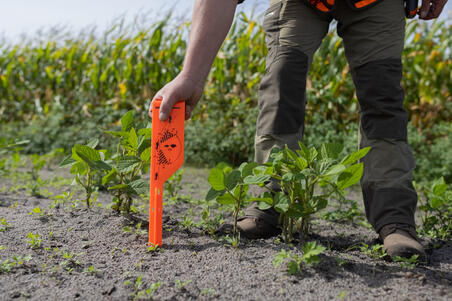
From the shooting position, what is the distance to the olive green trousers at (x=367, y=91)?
5.57 ft

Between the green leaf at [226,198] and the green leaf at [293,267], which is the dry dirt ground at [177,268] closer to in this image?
the green leaf at [293,267]

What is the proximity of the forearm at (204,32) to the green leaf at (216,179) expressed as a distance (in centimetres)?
36

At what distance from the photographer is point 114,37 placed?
5309 mm

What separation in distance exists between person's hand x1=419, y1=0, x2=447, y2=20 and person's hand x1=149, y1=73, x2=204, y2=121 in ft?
3.96

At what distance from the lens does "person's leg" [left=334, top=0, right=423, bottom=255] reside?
66.4 inches

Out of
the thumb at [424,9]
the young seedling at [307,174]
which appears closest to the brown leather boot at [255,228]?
the young seedling at [307,174]

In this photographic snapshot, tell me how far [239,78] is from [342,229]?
2.72m

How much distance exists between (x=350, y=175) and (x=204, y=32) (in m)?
0.75

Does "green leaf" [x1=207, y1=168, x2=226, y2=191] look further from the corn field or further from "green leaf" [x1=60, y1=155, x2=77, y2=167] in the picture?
the corn field

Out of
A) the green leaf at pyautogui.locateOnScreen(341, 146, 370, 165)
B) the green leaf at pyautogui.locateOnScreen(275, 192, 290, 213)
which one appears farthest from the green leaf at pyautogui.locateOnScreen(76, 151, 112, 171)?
the green leaf at pyautogui.locateOnScreen(341, 146, 370, 165)

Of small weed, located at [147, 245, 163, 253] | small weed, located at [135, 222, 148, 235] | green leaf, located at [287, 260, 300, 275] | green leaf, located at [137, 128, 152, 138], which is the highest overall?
green leaf, located at [137, 128, 152, 138]

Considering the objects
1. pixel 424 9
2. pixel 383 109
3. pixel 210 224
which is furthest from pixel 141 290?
pixel 424 9

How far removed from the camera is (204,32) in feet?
4.59

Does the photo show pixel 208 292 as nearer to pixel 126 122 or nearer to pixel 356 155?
pixel 356 155
